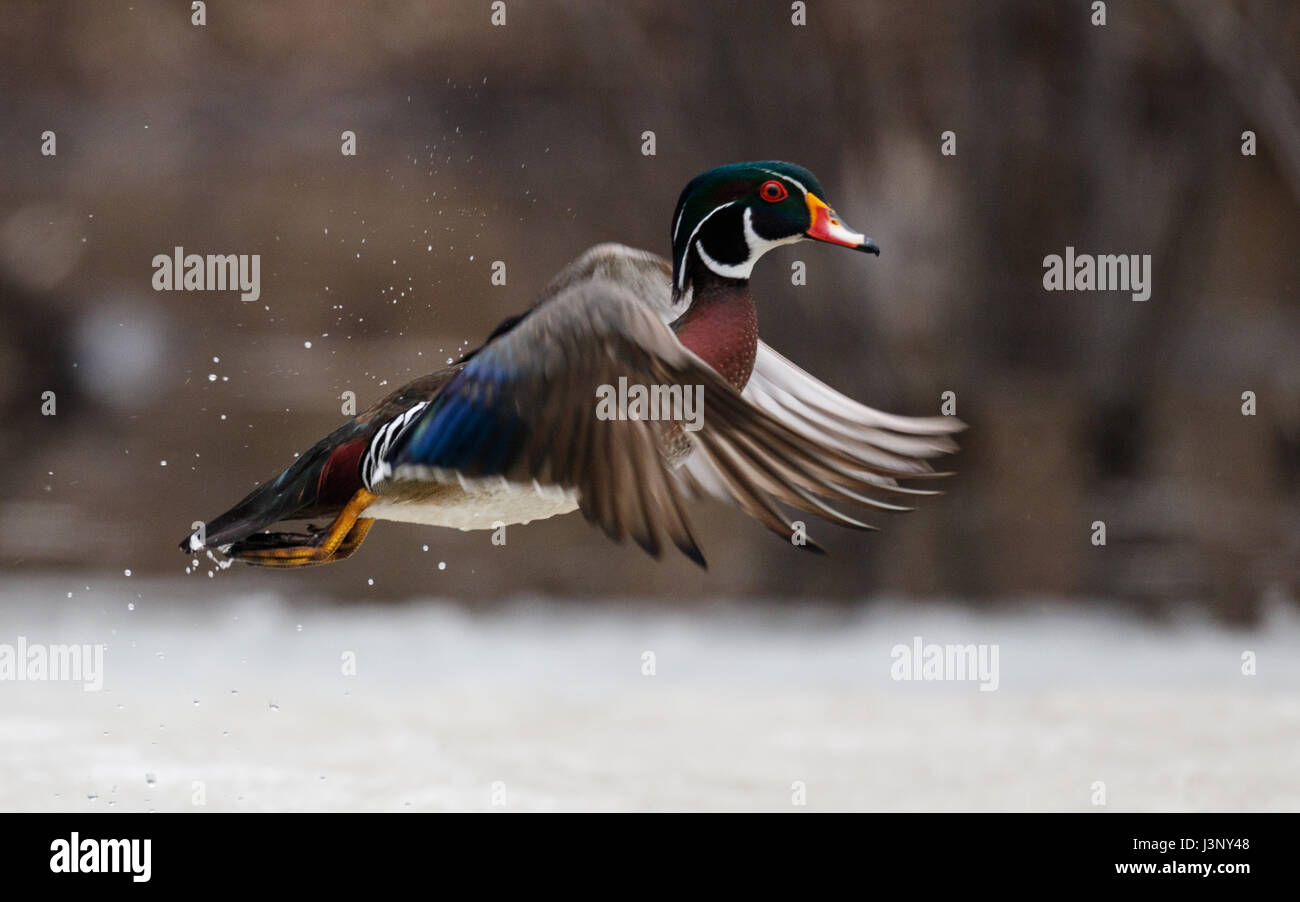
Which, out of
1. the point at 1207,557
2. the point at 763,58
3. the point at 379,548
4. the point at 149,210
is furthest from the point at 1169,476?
the point at 149,210

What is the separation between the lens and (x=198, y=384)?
943 cm

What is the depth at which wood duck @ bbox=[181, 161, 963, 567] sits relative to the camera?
2.19m

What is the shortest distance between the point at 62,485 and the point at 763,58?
10.1 ft

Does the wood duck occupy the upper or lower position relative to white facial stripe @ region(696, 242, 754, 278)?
lower

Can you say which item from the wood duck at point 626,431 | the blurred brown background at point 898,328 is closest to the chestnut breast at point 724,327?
the wood duck at point 626,431

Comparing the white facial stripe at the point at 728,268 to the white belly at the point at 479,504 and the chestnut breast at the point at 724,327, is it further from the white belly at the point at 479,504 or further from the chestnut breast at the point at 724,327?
the white belly at the point at 479,504

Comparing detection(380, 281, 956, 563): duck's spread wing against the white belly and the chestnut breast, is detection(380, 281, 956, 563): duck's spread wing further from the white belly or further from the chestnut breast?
the chestnut breast

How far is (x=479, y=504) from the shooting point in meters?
2.35

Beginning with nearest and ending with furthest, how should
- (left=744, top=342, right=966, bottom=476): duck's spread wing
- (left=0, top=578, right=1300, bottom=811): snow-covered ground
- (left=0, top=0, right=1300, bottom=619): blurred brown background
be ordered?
(left=744, top=342, right=966, bottom=476): duck's spread wing → (left=0, top=578, right=1300, bottom=811): snow-covered ground → (left=0, top=0, right=1300, bottom=619): blurred brown background

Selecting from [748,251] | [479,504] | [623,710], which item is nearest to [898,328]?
[623,710]

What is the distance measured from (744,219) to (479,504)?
0.55 m

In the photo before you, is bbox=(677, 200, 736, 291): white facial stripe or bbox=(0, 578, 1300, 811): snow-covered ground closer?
bbox=(677, 200, 736, 291): white facial stripe

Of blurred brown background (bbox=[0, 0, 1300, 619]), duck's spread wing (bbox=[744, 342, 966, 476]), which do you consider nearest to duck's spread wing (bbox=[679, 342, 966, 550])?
duck's spread wing (bbox=[744, 342, 966, 476])

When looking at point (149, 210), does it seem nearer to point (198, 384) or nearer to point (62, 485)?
point (198, 384)
